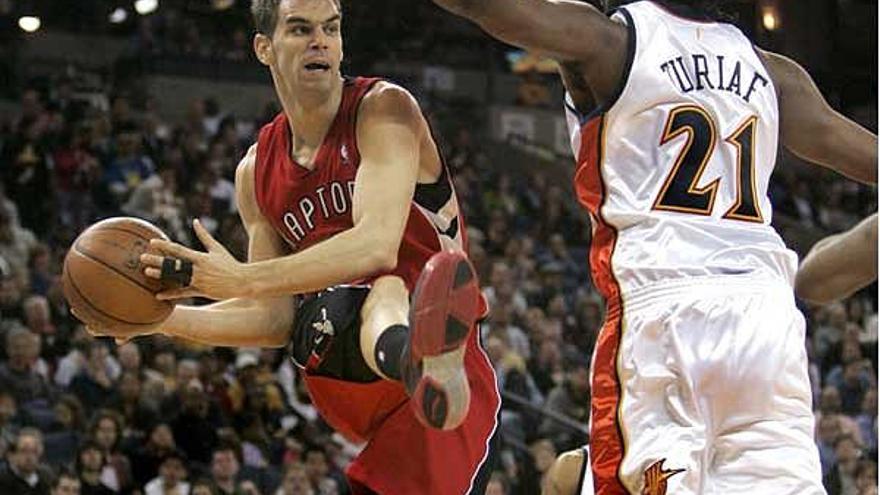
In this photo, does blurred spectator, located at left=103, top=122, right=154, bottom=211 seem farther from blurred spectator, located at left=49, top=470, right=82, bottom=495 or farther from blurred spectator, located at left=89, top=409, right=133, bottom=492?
blurred spectator, located at left=49, top=470, right=82, bottom=495

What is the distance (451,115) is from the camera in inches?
773

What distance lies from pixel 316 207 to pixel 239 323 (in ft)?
1.60

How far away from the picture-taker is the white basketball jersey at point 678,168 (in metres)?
3.92

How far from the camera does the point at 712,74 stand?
4.00 metres

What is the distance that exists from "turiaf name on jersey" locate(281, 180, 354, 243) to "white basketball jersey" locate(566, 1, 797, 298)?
2.53ft

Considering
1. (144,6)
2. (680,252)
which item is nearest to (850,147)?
(680,252)

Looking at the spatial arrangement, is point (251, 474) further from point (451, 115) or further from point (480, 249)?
point (451, 115)

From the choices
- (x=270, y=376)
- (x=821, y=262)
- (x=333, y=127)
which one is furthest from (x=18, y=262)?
(x=821, y=262)

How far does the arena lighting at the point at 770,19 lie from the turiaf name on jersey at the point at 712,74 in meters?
9.07

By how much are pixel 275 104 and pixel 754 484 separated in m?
13.6

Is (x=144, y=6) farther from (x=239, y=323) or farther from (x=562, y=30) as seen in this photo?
(x=562, y=30)

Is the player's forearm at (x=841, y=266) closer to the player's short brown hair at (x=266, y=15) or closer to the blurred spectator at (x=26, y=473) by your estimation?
the player's short brown hair at (x=266, y=15)

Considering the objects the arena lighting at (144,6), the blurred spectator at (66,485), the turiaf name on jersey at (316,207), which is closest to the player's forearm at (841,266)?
the turiaf name on jersey at (316,207)

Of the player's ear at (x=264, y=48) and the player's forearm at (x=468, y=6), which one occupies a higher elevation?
the player's forearm at (x=468, y=6)
